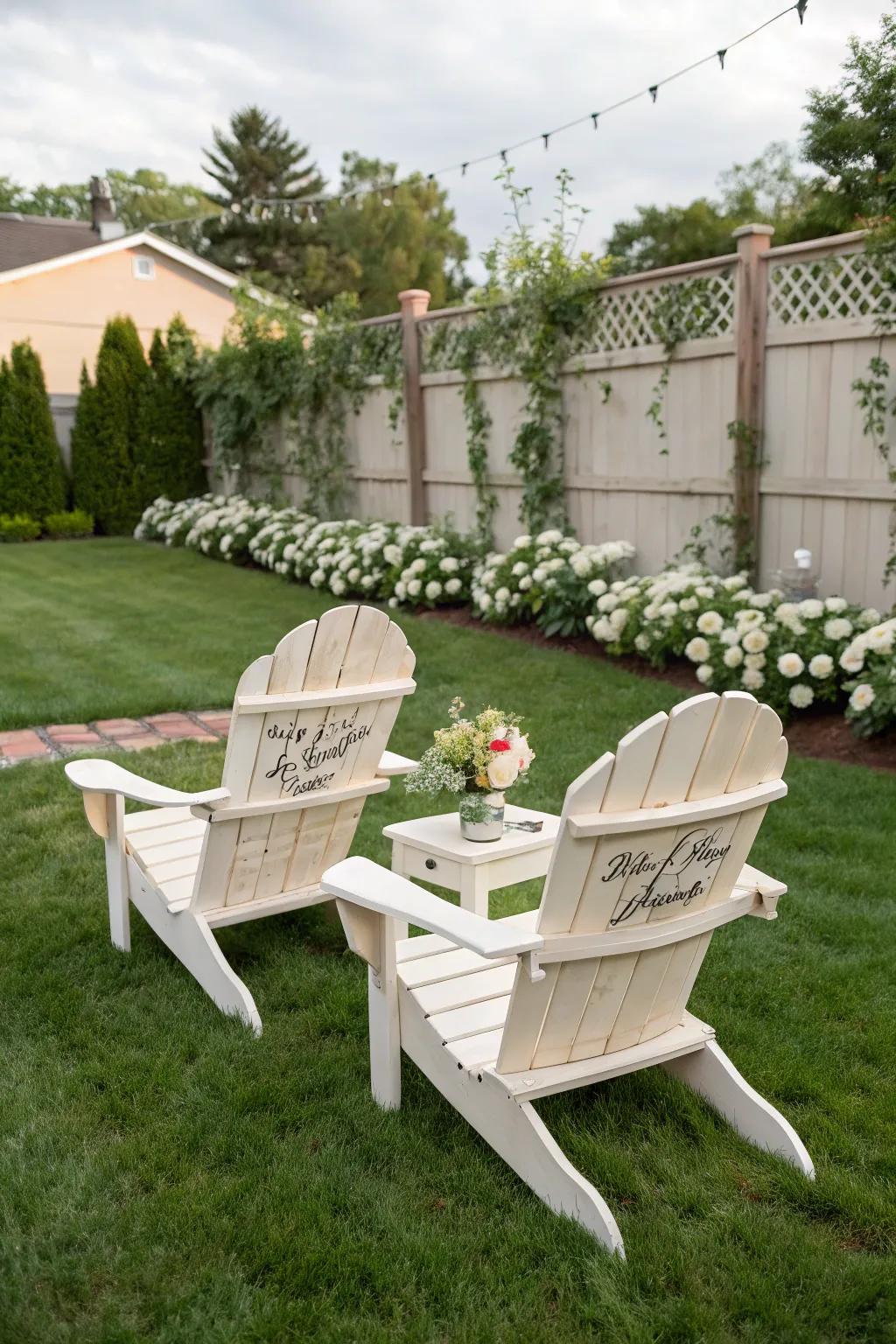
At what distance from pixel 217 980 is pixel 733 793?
1437 mm

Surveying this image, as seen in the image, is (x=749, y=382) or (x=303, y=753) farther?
(x=749, y=382)

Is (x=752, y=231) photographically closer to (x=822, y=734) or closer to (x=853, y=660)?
(x=853, y=660)

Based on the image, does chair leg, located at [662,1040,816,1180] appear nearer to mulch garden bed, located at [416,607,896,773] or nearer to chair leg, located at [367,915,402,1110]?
chair leg, located at [367,915,402,1110]

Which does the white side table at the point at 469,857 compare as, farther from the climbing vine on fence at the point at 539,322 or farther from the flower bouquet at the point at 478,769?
the climbing vine on fence at the point at 539,322

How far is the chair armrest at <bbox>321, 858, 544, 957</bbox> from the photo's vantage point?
1846 millimetres

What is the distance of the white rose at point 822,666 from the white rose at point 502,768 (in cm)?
269

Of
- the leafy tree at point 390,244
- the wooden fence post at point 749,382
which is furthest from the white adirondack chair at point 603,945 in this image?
the leafy tree at point 390,244

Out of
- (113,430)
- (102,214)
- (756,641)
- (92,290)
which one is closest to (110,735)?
(756,641)

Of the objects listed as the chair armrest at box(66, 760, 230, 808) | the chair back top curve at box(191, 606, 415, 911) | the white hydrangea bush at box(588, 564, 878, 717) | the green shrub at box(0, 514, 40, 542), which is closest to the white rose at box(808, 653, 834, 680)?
the white hydrangea bush at box(588, 564, 878, 717)

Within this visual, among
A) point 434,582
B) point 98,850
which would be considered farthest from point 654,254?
point 98,850

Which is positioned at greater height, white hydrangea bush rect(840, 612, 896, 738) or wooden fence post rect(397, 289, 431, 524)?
wooden fence post rect(397, 289, 431, 524)

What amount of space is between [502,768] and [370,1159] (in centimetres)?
97

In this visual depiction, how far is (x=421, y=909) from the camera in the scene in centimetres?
207

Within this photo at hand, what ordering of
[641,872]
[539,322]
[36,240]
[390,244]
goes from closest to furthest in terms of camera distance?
1. [641,872]
2. [539,322]
3. [36,240]
4. [390,244]
